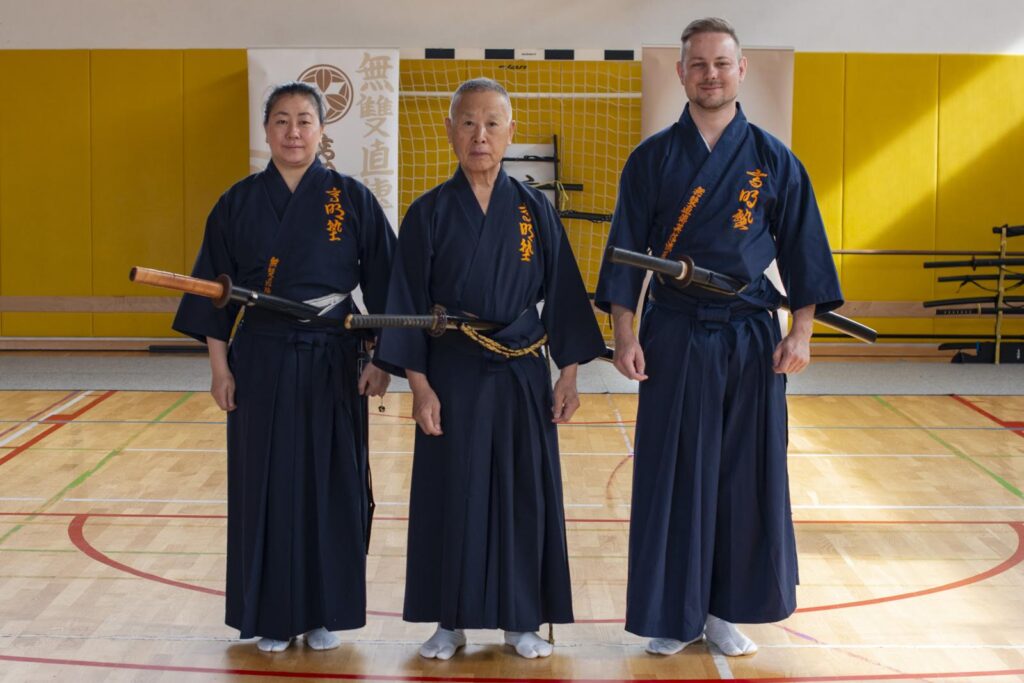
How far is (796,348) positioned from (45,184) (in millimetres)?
7496

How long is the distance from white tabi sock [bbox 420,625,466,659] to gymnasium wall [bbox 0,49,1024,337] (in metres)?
6.16

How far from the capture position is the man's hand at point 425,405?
2947mm

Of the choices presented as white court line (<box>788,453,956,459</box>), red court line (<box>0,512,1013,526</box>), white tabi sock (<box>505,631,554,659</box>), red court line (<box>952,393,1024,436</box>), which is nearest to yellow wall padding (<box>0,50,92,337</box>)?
red court line (<box>0,512,1013,526</box>)

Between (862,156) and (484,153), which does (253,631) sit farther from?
(862,156)

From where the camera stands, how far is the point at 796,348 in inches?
117

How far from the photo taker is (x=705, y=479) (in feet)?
9.86

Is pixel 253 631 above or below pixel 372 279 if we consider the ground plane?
below

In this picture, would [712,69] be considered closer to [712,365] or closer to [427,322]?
[712,365]

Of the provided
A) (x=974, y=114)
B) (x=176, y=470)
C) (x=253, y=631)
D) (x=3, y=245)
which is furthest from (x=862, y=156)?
(x=253, y=631)

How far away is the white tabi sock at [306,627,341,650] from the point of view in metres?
3.10

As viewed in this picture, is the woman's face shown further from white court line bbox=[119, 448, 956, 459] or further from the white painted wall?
the white painted wall

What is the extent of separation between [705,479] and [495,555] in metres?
0.55

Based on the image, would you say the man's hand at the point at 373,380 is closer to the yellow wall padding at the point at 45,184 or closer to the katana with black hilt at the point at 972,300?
the katana with black hilt at the point at 972,300

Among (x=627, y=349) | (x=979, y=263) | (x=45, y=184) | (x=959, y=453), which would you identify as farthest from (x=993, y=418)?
(x=45, y=184)
